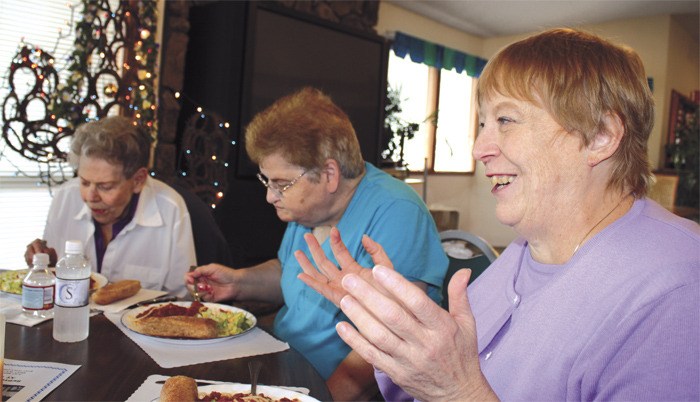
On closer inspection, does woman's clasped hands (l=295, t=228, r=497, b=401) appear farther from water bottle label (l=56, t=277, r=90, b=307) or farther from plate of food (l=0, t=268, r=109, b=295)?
plate of food (l=0, t=268, r=109, b=295)

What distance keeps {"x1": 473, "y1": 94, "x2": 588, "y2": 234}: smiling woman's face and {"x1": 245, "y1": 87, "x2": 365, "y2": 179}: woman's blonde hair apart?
698mm

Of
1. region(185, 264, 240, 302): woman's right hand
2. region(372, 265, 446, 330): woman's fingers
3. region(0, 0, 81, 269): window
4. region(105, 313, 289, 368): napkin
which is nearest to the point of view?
region(372, 265, 446, 330): woman's fingers

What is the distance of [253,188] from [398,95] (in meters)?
2.50

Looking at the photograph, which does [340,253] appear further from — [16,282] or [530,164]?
[16,282]

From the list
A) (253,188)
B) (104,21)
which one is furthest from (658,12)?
(104,21)

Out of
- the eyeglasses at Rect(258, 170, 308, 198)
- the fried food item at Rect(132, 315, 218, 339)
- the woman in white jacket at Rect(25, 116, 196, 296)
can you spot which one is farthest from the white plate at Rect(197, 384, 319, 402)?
the woman in white jacket at Rect(25, 116, 196, 296)

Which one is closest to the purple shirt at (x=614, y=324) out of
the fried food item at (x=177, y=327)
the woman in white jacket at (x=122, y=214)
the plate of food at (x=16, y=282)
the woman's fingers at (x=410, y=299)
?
the woman's fingers at (x=410, y=299)

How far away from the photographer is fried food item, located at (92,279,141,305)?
1655 mm

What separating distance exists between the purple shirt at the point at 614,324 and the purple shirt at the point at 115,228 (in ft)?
5.22

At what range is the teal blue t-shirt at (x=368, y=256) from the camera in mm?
1692

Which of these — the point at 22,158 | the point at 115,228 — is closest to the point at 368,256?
the point at 115,228

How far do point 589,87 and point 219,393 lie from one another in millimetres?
833

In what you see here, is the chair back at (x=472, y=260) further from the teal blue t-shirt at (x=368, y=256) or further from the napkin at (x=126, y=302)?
the napkin at (x=126, y=302)

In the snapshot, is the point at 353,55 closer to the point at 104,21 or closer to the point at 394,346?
the point at 104,21
